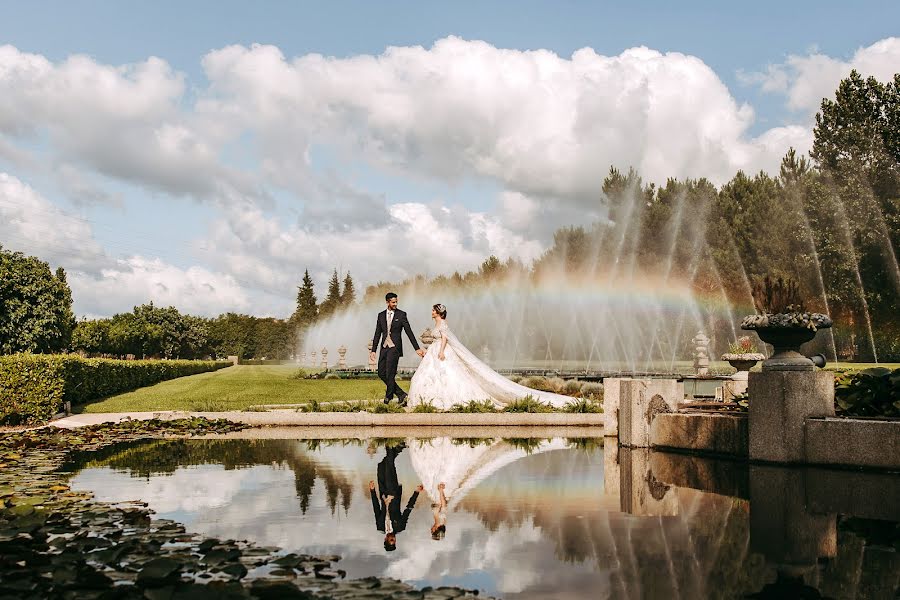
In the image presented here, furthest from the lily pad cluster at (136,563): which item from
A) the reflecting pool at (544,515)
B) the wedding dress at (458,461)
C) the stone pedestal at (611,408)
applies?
the stone pedestal at (611,408)

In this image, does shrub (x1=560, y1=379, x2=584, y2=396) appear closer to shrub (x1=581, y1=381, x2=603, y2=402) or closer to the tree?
shrub (x1=581, y1=381, x2=603, y2=402)

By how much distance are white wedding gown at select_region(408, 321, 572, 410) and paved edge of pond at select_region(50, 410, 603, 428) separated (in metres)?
0.93

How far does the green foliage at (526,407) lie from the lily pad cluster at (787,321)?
7.74 m

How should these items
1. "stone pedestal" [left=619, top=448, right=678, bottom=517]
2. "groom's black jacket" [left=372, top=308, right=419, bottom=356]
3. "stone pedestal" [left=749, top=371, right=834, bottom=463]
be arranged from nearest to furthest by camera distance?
1. "stone pedestal" [left=619, top=448, right=678, bottom=517]
2. "stone pedestal" [left=749, top=371, right=834, bottom=463]
3. "groom's black jacket" [left=372, top=308, right=419, bottom=356]

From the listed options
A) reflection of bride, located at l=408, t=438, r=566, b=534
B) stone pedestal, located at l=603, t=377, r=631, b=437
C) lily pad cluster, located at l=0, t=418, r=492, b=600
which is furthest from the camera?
stone pedestal, located at l=603, t=377, r=631, b=437

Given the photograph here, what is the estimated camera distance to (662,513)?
7406 mm

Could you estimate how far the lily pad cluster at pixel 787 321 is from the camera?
11.2 metres

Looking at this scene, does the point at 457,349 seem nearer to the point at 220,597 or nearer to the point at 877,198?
the point at 220,597

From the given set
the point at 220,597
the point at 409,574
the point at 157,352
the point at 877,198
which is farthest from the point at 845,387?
the point at 157,352

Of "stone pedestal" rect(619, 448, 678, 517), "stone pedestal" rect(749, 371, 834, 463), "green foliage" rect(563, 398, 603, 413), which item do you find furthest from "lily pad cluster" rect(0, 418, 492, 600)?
"green foliage" rect(563, 398, 603, 413)

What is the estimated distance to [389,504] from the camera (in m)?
7.77

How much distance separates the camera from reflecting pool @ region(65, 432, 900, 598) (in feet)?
17.1

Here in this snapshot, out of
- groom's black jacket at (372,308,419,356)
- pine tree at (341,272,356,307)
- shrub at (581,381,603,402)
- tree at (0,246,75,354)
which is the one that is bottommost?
shrub at (581,381,603,402)

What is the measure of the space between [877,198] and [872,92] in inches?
297
